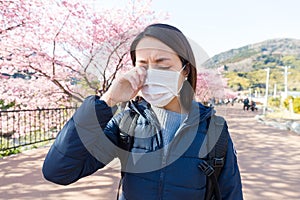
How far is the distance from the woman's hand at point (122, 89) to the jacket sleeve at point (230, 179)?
0.40 m

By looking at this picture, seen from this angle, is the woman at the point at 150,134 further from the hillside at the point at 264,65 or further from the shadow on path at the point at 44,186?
the hillside at the point at 264,65

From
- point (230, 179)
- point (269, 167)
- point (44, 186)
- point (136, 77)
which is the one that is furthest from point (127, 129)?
point (269, 167)

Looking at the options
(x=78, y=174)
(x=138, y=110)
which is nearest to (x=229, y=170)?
(x=138, y=110)

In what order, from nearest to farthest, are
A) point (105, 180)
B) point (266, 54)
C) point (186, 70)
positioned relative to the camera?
point (186, 70)
point (105, 180)
point (266, 54)

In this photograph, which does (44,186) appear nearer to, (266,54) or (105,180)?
(105,180)

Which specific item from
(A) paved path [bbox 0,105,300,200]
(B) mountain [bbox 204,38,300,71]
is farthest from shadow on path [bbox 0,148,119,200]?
(B) mountain [bbox 204,38,300,71]

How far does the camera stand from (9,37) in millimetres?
5020

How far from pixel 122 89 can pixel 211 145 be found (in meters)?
0.36

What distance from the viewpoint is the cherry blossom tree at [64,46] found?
15.8 ft

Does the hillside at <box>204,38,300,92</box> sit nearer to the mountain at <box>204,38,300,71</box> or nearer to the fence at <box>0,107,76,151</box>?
the mountain at <box>204,38,300,71</box>

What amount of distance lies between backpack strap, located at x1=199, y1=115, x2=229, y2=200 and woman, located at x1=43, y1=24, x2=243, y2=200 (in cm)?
1

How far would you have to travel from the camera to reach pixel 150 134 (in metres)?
1.00

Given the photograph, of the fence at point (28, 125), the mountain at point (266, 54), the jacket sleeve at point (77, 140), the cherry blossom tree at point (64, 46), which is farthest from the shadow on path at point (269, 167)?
the mountain at point (266, 54)

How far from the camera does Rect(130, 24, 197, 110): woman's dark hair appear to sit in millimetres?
1021
